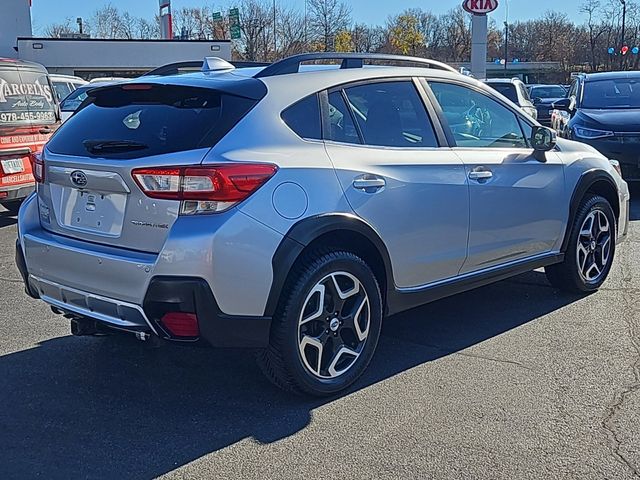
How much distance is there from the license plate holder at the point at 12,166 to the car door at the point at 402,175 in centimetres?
575

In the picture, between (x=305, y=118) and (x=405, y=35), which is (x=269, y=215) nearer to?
(x=305, y=118)

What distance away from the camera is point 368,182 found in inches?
159

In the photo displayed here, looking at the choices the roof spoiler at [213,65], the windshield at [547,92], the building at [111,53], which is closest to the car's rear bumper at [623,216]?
the roof spoiler at [213,65]

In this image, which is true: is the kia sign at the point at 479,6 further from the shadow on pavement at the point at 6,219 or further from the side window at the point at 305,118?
the side window at the point at 305,118

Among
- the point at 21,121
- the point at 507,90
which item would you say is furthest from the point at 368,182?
the point at 507,90

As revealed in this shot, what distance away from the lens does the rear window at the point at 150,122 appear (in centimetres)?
362

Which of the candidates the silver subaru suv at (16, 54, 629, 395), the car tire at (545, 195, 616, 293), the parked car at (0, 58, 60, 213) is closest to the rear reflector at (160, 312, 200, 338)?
the silver subaru suv at (16, 54, 629, 395)

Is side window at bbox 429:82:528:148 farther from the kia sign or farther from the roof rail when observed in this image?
the kia sign

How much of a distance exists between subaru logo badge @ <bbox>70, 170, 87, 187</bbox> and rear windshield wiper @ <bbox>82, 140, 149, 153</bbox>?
0.44 ft

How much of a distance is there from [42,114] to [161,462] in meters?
7.15

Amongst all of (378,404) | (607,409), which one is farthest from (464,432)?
(607,409)

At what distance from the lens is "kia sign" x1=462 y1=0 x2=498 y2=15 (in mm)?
19837

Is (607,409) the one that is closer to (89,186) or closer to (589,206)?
(589,206)

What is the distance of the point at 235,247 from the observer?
11.3 ft
